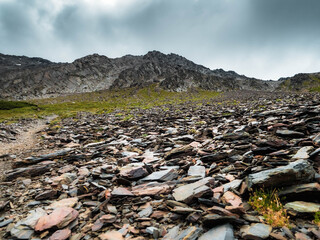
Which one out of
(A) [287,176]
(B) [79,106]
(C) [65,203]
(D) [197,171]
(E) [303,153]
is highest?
(B) [79,106]

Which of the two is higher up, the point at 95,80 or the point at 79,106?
the point at 95,80

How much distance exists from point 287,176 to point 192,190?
93.4 inches

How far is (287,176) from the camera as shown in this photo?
13.8 ft

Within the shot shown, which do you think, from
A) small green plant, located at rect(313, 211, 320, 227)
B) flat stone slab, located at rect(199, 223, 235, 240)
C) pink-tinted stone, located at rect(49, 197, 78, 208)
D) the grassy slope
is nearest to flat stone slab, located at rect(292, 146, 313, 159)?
small green plant, located at rect(313, 211, 320, 227)

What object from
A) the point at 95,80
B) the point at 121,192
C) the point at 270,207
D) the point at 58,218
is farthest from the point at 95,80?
the point at 270,207

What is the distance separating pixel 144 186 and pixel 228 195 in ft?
8.66

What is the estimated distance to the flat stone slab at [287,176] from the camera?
4125 mm

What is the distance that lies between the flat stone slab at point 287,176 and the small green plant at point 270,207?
21 centimetres

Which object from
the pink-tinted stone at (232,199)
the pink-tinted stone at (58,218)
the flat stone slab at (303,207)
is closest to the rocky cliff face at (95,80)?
the pink-tinted stone at (232,199)

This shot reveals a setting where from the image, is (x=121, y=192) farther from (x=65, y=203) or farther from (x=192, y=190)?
(x=192, y=190)

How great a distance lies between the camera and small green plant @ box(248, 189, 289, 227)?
3309 millimetres

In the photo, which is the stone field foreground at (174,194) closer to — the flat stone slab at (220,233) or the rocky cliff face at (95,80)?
the flat stone slab at (220,233)

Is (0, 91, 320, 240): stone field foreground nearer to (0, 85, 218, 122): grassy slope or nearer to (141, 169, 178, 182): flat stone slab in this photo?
(141, 169, 178, 182): flat stone slab

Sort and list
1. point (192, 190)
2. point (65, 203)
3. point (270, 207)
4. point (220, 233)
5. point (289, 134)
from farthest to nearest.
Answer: point (289, 134)
point (65, 203)
point (192, 190)
point (270, 207)
point (220, 233)
